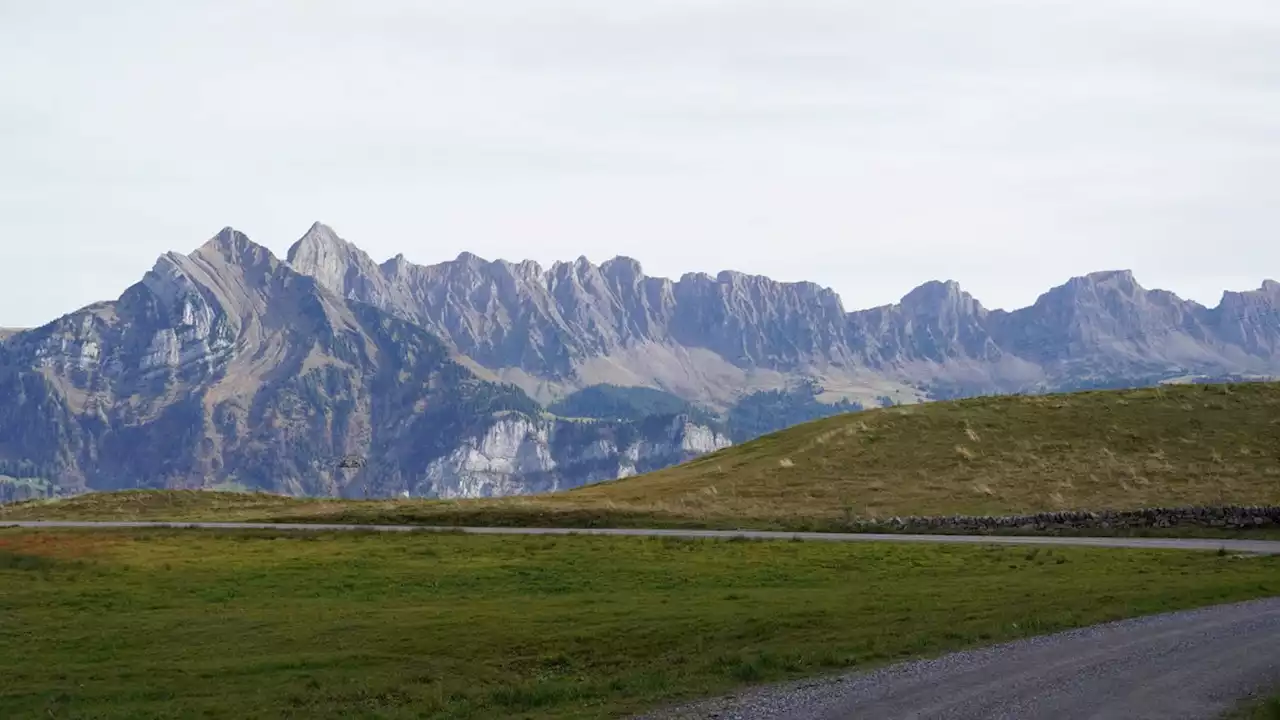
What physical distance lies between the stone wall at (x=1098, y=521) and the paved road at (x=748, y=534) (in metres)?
2.61

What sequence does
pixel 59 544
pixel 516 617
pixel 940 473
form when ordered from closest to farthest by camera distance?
pixel 516 617 → pixel 59 544 → pixel 940 473

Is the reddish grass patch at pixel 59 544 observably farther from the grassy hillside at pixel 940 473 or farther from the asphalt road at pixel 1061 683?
the asphalt road at pixel 1061 683

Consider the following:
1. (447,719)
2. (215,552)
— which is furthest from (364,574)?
(447,719)

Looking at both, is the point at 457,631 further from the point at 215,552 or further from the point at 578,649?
the point at 215,552

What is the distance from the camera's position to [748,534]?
74.8 m

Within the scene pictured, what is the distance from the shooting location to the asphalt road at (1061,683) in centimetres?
2770

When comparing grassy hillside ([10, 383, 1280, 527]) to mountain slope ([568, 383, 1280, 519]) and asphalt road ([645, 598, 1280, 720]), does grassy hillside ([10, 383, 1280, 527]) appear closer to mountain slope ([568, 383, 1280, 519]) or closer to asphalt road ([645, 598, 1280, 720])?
mountain slope ([568, 383, 1280, 519])

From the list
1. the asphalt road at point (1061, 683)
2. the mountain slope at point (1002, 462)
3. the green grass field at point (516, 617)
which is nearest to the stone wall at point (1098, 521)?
the mountain slope at point (1002, 462)

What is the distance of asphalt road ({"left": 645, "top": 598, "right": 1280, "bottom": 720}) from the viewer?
2770 cm

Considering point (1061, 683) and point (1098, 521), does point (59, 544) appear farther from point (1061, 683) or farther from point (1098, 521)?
point (1061, 683)

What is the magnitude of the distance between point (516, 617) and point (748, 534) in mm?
31065

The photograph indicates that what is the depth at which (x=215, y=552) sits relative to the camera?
238 feet

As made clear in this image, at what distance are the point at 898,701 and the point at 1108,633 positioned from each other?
34.0 ft

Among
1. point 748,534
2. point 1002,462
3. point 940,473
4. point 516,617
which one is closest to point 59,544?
point 748,534
